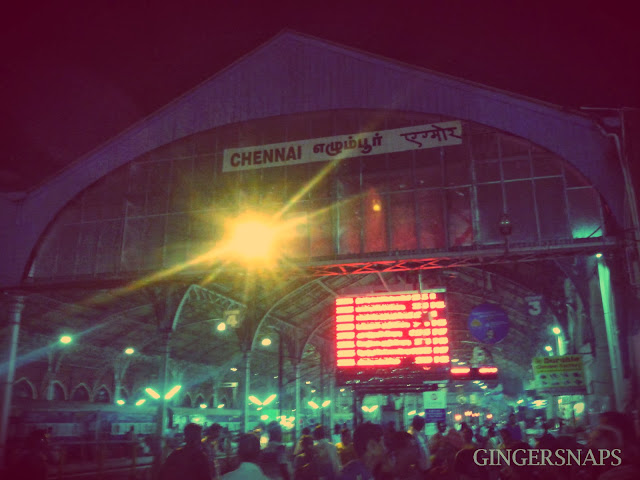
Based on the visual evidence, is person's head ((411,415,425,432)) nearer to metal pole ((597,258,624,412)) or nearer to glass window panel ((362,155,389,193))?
metal pole ((597,258,624,412))

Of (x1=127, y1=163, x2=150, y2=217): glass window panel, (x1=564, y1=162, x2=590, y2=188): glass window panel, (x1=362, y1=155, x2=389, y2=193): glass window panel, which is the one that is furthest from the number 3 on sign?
(x1=127, y1=163, x2=150, y2=217): glass window panel

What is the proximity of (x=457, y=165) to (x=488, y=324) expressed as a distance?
15.4ft

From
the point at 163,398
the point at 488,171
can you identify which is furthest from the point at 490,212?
the point at 163,398

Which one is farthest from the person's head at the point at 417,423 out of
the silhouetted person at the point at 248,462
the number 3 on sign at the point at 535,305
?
the number 3 on sign at the point at 535,305

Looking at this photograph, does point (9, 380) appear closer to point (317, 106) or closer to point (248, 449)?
point (317, 106)

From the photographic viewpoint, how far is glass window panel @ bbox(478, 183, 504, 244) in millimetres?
15086

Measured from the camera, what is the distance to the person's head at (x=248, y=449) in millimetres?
5355

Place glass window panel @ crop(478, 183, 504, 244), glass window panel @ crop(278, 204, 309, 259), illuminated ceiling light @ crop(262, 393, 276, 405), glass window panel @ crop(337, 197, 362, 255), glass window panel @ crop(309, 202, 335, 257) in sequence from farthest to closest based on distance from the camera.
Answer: illuminated ceiling light @ crop(262, 393, 276, 405), glass window panel @ crop(278, 204, 309, 259), glass window panel @ crop(309, 202, 335, 257), glass window panel @ crop(337, 197, 362, 255), glass window panel @ crop(478, 183, 504, 244)

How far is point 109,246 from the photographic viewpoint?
1783 centimetres

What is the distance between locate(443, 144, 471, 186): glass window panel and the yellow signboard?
5.38 m

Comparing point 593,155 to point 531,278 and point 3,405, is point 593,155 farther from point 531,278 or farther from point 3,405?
A: point 3,405

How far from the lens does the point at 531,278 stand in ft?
78.5

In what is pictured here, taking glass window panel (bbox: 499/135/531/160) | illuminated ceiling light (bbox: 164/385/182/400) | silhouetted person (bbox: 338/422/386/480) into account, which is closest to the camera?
silhouetted person (bbox: 338/422/386/480)

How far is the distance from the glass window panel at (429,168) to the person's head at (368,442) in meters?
10.1
